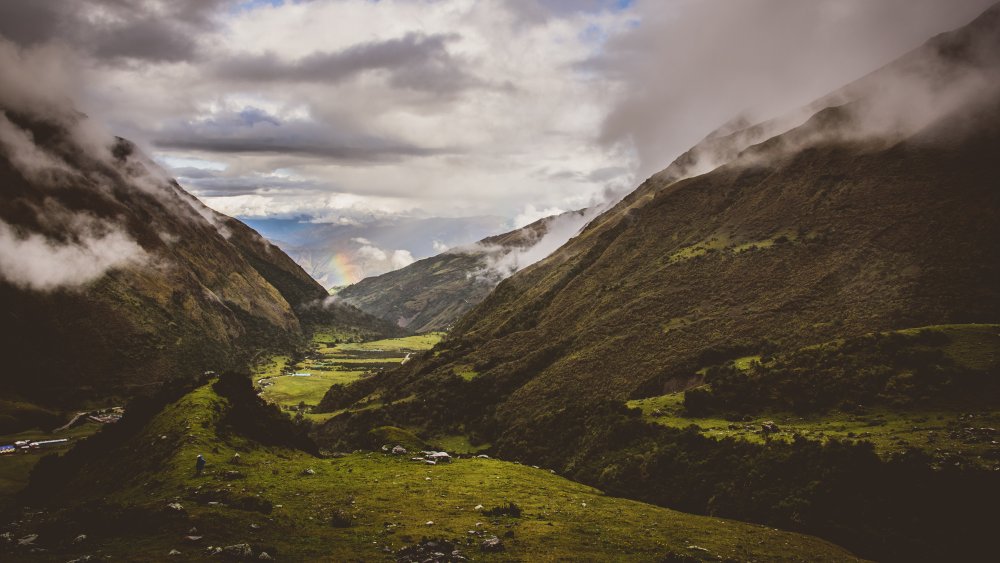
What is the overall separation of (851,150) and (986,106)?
3306cm

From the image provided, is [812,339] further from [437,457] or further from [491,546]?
[491,546]

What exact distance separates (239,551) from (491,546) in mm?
16039

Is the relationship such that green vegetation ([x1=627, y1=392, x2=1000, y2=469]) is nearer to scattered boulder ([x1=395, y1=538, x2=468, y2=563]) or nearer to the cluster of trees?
the cluster of trees

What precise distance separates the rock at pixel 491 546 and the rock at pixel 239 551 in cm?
1486

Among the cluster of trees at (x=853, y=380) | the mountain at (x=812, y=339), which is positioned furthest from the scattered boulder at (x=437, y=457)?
the cluster of trees at (x=853, y=380)

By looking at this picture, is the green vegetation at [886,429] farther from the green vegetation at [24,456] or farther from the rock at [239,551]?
the green vegetation at [24,456]

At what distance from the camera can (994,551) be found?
47.0 metres

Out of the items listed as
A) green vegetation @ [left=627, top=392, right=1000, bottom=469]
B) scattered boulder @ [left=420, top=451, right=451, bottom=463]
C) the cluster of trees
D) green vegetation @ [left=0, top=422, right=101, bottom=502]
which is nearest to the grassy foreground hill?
scattered boulder @ [left=420, top=451, right=451, bottom=463]

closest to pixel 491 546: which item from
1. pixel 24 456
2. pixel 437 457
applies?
pixel 437 457

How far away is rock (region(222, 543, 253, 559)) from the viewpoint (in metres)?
32.0

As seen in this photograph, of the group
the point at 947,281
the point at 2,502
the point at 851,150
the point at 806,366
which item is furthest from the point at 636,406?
the point at 851,150

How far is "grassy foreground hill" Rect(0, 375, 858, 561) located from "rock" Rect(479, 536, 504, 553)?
90 mm

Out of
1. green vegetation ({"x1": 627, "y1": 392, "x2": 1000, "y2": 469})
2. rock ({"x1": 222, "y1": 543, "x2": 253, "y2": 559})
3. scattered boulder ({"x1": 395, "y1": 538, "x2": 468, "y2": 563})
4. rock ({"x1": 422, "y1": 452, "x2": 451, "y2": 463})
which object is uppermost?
rock ({"x1": 222, "y1": 543, "x2": 253, "y2": 559})

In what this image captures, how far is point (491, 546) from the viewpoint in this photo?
1486 inches
